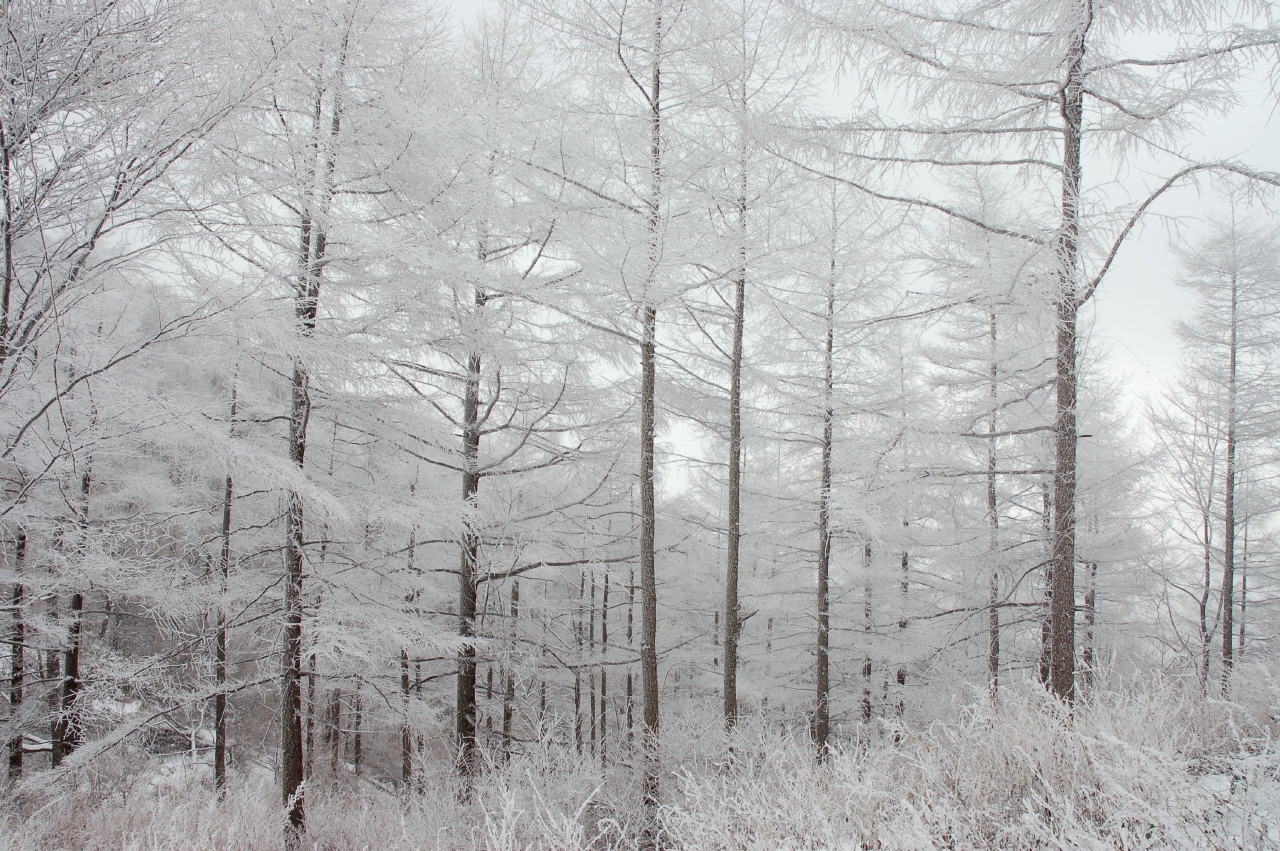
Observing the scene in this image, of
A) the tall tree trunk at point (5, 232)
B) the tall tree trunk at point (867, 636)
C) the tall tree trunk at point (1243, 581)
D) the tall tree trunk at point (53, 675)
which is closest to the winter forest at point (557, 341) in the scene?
the tall tree trunk at point (5, 232)

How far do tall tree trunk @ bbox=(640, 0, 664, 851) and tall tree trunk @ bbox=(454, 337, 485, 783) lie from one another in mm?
2195

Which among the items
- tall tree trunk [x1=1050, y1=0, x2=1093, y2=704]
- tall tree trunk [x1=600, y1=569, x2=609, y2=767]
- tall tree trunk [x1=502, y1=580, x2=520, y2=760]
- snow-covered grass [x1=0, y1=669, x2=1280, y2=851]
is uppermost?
tall tree trunk [x1=1050, y1=0, x2=1093, y2=704]

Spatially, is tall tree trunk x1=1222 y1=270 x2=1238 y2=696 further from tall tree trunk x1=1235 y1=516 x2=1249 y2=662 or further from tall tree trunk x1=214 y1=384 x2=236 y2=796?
tall tree trunk x1=214 y1=384 x2=236 y2=796

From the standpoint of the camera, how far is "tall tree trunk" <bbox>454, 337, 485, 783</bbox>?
735cm

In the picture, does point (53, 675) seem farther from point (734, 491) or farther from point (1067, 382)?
point (1067, 382)

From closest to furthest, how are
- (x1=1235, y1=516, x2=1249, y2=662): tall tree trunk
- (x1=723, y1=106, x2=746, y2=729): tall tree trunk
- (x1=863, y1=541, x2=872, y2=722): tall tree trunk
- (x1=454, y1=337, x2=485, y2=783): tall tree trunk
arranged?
(x1=454, y1=337, x2=485, y2=783): tall tree trunk → (x1=723, y1=106, x2=746, y2=729): tall tree trunk → (x1=1235, y1=516, x2=1249, y2=662): tall tree trunk → (x1=863, y1=541, x2=872, y2=722): tall tree trunk

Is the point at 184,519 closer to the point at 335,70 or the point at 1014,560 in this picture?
the point at 335,70

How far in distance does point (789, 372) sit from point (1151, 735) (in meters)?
7.20

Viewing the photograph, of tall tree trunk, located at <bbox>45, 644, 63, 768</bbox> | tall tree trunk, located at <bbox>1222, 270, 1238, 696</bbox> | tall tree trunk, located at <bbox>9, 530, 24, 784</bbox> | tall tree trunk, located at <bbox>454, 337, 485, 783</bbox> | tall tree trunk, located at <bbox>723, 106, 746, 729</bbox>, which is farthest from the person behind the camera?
tall tree trunk, located at <bbox>1222, 270, 1238, 696</bbox>

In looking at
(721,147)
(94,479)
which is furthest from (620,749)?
(94,479)

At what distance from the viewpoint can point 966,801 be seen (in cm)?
308

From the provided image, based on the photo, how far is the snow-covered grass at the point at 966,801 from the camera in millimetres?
2400

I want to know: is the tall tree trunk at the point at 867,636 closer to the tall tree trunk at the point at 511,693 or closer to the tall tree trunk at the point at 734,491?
the tall tree trunk at the point at 734,491

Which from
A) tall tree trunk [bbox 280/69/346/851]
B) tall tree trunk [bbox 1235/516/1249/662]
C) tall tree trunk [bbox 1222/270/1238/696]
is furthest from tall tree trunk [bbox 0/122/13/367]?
tall tree trunk [bbox 1235/516/1249/662]
